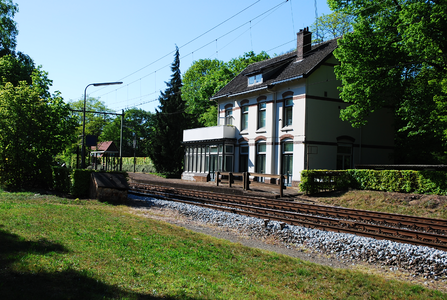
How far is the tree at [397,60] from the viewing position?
19.4 meters

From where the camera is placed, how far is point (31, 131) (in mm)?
21109

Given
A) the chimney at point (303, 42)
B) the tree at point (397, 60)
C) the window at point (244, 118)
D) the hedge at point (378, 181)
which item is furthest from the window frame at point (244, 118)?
the hedge at point (378, 181)

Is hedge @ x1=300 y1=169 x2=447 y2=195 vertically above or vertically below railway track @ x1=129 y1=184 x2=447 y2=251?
above

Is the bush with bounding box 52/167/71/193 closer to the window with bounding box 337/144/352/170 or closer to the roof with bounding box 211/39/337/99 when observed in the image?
the roof with bounding box 211/39/337/99

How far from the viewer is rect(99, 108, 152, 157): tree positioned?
259ft

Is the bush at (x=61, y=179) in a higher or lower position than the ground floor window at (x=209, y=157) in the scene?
lower

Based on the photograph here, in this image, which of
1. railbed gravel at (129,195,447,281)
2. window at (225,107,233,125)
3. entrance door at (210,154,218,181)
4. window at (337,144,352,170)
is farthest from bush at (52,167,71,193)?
window at (337,144,352,170)

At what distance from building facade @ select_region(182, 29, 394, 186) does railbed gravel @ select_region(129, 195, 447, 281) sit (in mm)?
13142

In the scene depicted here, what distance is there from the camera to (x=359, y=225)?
12.3 metres

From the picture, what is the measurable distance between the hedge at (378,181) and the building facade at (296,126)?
2837 mm

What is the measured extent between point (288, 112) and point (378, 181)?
9426mm

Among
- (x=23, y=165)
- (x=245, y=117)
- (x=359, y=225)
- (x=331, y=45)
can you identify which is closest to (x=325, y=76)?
(x=331, y=45)

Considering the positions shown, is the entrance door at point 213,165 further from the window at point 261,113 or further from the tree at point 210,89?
the tree at point 210,89

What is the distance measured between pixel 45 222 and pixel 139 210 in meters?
6.50
